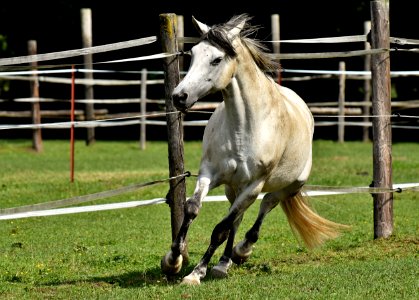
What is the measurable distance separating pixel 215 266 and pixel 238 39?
1816 mm

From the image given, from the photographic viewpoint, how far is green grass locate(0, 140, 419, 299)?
6777 mm

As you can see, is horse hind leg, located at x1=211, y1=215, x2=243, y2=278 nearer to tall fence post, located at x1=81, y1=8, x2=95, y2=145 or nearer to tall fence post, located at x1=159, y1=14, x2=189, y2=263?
tall fence post, located at x1=159, y1=14, x2=189, y2=263

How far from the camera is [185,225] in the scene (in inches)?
285

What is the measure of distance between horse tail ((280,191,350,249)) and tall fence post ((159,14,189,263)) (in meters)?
1.15

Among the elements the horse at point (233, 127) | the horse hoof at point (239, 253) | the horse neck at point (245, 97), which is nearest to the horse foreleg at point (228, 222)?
the horse at point (233, 127)

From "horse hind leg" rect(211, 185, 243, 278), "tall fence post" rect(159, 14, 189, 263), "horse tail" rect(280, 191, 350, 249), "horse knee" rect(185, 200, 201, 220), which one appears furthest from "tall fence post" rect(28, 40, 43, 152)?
"horse knee" rect(185, 200, 201, 220)

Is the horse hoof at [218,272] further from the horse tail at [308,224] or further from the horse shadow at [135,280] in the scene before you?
the horse tail at [308,224]

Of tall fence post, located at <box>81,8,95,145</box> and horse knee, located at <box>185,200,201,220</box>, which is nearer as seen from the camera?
horse knee, located at <box>185,200,201,220</box>

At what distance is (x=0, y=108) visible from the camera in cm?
2852

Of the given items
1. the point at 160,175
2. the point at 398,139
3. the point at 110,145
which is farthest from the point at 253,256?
the point at 398,139

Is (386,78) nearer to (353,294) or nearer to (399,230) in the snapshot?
(399,230)

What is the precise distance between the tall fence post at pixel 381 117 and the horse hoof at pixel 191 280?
2755mm

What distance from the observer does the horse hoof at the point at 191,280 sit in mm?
7125

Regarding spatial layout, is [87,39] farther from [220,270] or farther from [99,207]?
[220,270]
